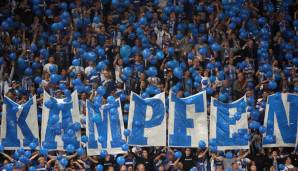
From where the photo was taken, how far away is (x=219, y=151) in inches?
680

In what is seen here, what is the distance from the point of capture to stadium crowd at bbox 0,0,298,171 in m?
17.2

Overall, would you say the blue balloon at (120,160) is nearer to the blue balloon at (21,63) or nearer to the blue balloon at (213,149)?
the blue balloon at (213,149)

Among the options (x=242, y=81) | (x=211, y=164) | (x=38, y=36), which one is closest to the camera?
(x=211, y=164)

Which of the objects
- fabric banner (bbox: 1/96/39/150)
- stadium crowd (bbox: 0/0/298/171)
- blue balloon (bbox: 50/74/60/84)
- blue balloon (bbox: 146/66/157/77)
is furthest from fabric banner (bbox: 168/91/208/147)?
fabric banner (bbox: 1/96/39/150)

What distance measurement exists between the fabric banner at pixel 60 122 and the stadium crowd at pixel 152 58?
0.20 metres

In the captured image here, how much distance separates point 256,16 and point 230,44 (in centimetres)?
112

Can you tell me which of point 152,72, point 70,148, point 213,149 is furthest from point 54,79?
point 213,149

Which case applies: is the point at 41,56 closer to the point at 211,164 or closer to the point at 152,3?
the point at 152,3

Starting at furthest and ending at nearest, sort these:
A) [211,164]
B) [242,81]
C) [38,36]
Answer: [38,36], [242,81], [211,164]

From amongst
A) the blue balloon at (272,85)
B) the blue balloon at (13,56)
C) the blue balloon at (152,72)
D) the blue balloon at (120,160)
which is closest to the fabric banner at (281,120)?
the blue balloon at (272,85)

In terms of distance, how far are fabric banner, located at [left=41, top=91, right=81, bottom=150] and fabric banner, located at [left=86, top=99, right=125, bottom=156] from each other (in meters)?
0.25

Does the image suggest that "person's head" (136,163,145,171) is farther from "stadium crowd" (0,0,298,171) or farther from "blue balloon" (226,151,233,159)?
"blue balloon" (226,151,233,159)

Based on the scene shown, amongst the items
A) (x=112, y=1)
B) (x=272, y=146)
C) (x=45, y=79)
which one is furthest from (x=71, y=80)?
(x=272, y=146)

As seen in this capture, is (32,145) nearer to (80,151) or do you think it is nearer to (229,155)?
(80,151)
